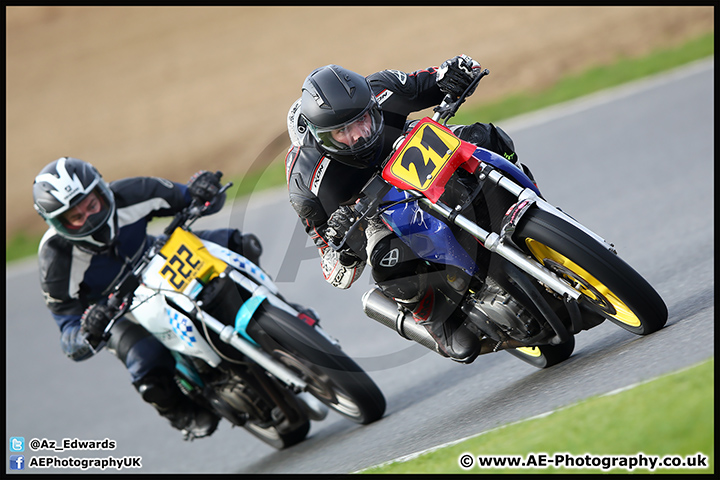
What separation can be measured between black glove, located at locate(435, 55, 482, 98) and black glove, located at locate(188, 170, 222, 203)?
6.48 feet

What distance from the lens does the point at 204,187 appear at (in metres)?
5.44

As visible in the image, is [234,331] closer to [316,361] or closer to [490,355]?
[316,361]

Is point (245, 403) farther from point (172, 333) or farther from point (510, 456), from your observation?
point (510, 456)

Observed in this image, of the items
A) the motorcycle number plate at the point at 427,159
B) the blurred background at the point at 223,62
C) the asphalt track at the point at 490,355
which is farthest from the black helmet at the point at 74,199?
the blurred background at the point at 223,62

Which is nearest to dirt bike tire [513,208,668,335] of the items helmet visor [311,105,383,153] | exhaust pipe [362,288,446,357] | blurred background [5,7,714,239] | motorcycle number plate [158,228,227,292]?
helmet visor [311,105,383,153]

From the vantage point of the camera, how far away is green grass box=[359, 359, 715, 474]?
274cm

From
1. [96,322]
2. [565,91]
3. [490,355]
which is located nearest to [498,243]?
[490,355]

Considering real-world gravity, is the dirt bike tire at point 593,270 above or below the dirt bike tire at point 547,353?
above

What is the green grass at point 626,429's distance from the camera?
8.98ft

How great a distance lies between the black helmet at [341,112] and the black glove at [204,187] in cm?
165

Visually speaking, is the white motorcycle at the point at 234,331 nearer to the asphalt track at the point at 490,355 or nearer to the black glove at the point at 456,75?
the asphalt track at the point at 490,355

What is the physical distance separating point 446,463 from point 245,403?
2286 millimetres

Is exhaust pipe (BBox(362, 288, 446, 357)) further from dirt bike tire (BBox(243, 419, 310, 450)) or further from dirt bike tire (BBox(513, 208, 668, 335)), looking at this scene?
dirt bike tire (BBox(243, 419, 310, 450))

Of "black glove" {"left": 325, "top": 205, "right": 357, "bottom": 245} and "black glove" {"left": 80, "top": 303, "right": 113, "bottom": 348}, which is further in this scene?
"black glove" {"left": 80, "top": 303, "right": 113, "bottom": 348}
